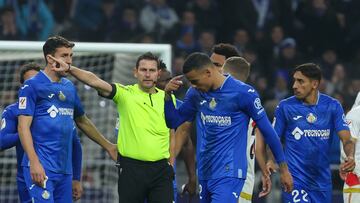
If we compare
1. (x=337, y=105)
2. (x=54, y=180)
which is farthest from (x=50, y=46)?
(x=337, y=105)

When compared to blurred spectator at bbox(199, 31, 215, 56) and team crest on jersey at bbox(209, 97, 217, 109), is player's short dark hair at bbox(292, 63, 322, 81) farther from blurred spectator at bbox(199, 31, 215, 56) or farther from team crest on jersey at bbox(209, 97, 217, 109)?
blurred spectator at bbox(199, 31, 215, 56)

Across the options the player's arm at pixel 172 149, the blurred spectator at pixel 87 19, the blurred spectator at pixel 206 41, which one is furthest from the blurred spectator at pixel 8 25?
the player's arm at pixel 172 149

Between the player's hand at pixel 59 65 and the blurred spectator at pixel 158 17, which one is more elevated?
the blurred spectator at pixel 158 17

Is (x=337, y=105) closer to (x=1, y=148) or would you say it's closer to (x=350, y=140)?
(x=350, y=140)

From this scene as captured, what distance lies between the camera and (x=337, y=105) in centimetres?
1155

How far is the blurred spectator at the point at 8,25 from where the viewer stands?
58.2 ft

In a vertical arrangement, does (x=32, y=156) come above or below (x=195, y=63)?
below

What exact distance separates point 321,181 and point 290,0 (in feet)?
28.4

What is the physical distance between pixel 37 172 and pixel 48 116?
59 centimetres

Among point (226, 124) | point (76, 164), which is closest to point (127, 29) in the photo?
point (76, 164)

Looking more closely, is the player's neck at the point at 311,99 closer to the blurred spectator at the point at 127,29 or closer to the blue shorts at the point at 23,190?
the blue shorts at the point at 23,190

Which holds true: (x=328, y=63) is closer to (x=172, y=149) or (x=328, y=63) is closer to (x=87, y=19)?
(x=87, y=19)

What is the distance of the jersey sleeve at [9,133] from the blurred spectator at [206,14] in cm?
812

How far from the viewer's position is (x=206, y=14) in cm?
1911
